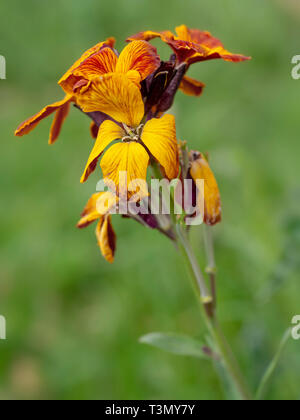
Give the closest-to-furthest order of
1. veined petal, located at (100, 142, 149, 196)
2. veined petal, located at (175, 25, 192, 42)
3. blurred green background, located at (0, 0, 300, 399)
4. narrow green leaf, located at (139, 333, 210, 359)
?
veined petal, located at (100, 142, 149, 196)
veined petal, located at (175, 25, 192, 42)
narrow green leaf, located at (139, 333, 210, 359)
blurred green background, located at (0, 0, 300, 399)

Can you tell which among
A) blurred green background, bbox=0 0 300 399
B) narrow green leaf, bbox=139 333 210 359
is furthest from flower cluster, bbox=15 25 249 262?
blurred green background, bbox=0 0 300 399

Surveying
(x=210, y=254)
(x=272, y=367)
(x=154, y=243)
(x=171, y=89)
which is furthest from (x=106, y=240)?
(x=154, y=243)

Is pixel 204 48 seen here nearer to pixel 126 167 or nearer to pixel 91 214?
pixel 126 167

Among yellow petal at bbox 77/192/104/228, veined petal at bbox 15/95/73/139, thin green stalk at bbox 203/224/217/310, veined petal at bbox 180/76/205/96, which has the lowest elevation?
thin green stalk at bbox 203/224/217/310

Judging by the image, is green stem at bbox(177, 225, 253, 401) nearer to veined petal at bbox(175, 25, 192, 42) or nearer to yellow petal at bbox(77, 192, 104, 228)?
yellow petal at bbox(77, 192, 104, 228)

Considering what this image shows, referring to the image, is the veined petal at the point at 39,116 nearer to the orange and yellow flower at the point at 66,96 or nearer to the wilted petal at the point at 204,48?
the orange and yellow flower at the point at 66,96

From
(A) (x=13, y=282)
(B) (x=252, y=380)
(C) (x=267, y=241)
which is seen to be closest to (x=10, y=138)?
(A) (x=13, y=282)

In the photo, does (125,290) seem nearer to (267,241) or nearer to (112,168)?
(267,241)
